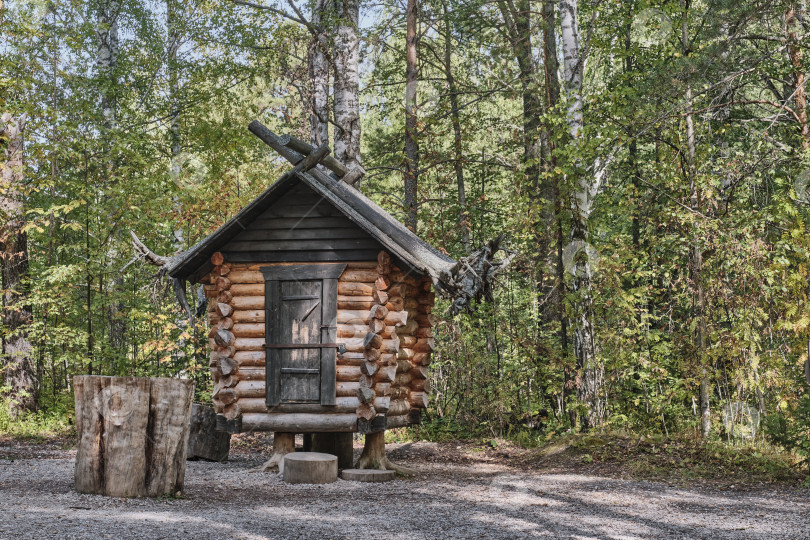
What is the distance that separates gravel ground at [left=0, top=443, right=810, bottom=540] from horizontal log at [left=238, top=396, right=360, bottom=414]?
0.95m

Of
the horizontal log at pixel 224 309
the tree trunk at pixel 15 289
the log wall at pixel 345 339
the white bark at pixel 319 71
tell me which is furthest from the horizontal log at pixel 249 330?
the tree trunk at pixel 15 289

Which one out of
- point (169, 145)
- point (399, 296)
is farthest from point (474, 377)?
point (169, 145)

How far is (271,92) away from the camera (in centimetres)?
2675

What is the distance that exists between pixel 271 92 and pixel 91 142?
34.0 feet

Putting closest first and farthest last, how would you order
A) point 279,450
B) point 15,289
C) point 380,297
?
point 380,297 < point 279,450 < point 15,289

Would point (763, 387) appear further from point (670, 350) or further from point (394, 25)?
point (394, 25)

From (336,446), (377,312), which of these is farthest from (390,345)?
(336,446)

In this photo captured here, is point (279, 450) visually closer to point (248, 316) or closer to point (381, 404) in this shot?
point (381, 404)

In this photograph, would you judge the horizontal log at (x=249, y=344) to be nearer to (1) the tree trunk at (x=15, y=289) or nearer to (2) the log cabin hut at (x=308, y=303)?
(2) the log cabin hut at (x=308, y=303)

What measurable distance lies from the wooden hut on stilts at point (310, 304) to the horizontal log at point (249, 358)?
0.01 m

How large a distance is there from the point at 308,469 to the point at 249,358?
2036 millimetres

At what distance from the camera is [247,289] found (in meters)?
11.9

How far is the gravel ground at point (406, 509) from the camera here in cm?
692

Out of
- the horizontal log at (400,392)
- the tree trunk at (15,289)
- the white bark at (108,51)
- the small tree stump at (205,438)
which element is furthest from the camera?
the white bark at (108,51)
